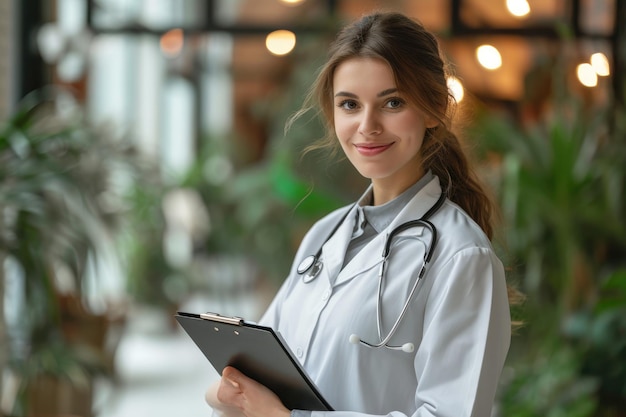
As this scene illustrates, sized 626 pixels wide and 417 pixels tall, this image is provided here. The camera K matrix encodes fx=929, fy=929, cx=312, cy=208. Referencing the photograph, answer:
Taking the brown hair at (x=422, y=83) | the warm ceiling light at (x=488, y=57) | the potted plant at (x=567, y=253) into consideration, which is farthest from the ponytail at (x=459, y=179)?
the warm ceiling light at (x=488, y=57)

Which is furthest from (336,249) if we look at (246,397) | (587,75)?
(587,75)

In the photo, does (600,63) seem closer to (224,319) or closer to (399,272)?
(399,272)

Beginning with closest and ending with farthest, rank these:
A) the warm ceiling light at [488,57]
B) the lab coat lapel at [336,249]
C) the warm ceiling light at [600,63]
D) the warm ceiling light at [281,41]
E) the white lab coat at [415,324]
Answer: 1. the white lab coat at [415,324]
2. the lab coat lapel at [336,249]
3. the warm ceiling light at [600,63]
4. the warm ceiling light at [488,57]
5. the warm ceiling light at [281,41]

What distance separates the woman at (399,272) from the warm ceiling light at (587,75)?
3.85 m

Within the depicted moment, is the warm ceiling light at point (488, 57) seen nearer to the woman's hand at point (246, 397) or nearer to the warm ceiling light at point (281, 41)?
the warm ceiling light at point (281, 41)

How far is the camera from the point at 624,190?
408cm

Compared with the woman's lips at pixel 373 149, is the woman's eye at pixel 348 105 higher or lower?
higher

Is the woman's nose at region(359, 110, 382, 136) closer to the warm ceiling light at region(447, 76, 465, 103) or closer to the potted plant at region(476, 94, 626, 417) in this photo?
the warm ceiling light at region(447, 76, 465, 103)

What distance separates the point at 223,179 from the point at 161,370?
1658mm

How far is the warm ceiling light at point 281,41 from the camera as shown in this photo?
6.35 metres

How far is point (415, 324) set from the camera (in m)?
1.34

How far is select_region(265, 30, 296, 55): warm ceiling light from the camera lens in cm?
635

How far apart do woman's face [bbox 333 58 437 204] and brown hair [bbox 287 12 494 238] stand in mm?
17

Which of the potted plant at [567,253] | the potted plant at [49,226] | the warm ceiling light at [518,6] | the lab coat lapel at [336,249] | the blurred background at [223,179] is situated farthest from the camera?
the warm ceiling light at [518,6]
